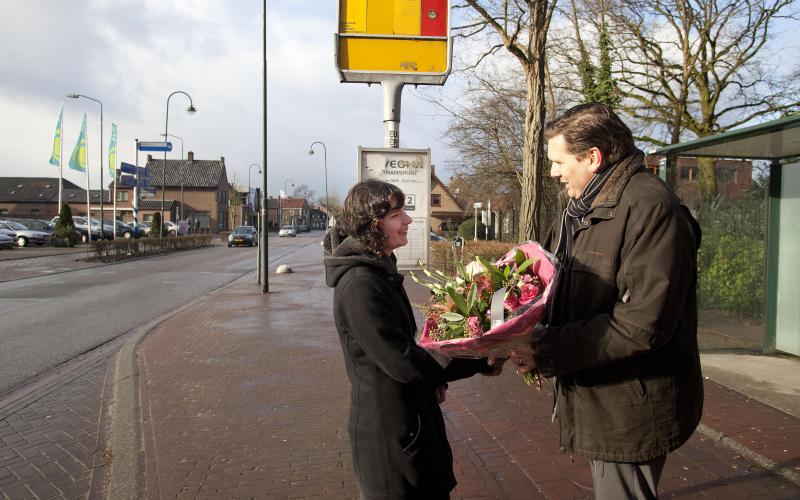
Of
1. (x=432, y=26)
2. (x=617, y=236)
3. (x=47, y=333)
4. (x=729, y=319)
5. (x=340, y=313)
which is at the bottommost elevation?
(x=47, y=333)

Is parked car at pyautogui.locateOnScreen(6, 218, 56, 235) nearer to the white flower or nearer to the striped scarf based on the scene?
the white flower

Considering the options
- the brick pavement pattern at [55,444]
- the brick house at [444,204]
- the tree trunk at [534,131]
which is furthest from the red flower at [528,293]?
the brick house at [444,204]

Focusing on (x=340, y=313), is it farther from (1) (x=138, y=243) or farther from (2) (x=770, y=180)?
(1) (x=138, y=243)

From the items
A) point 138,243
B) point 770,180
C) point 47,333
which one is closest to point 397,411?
point 770,180

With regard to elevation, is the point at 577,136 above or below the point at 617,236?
above

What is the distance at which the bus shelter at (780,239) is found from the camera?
6.67 m

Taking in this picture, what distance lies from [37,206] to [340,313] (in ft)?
288

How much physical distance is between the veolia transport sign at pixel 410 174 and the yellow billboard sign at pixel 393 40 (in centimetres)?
116

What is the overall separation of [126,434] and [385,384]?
10.9 ft

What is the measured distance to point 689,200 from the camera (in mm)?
8250

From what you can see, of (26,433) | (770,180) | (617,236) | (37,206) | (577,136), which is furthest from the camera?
(37,206)

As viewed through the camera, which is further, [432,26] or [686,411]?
[432,26]

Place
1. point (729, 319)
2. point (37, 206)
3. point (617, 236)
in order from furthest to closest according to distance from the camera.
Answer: point (37, 206) → point (729, 319) → point (617, 236)

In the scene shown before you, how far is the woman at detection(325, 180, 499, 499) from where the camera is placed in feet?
6.76
